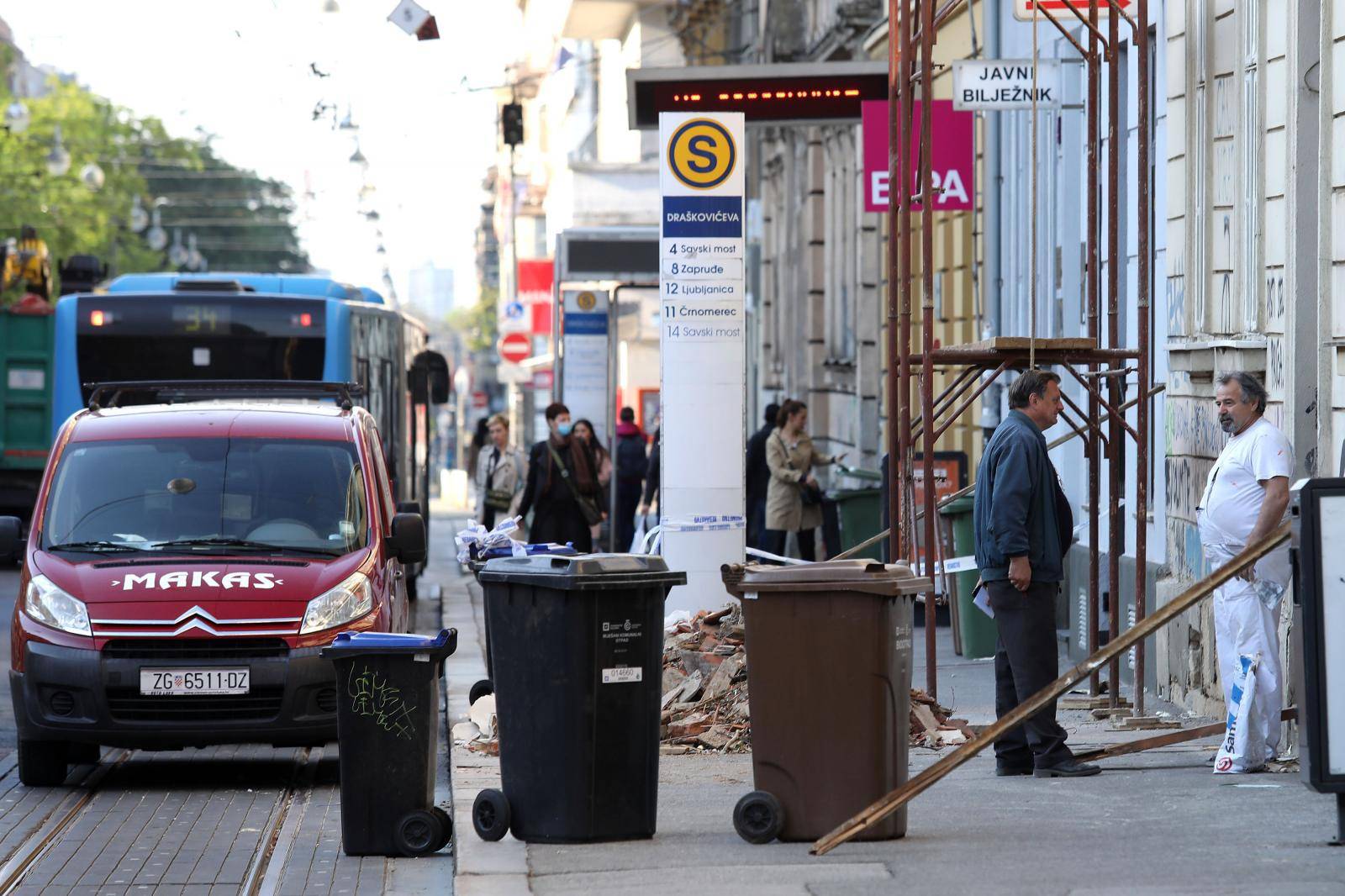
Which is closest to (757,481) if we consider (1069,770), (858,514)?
(858,514)

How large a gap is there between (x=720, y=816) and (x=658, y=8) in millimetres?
44991

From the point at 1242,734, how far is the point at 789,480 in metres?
10.2

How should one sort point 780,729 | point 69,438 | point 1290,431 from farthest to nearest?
point 69,438 → point 1290,431 → point 780,729

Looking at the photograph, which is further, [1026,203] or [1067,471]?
[1026,203]

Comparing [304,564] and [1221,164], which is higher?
[1221,164]

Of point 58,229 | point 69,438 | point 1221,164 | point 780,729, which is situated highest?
point 58,229

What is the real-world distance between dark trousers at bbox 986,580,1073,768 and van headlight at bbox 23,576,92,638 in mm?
4092

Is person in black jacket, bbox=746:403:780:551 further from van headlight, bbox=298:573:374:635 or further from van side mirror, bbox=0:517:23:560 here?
van side mirror, bbox=0:517:23:560

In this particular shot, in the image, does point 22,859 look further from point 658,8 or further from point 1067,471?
point 658,8

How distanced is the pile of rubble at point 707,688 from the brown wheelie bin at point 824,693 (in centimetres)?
256

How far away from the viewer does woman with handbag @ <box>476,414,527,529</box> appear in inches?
858

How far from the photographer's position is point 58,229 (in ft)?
217

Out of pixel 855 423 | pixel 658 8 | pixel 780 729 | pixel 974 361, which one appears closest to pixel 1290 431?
pixel 974 361

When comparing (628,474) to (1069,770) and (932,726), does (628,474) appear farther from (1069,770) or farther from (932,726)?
(1069,770)
